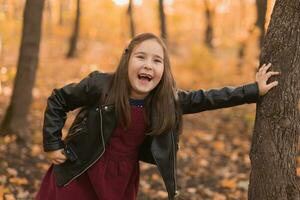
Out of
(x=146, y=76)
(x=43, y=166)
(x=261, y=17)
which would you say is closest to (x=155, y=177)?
(x=43, y=166)

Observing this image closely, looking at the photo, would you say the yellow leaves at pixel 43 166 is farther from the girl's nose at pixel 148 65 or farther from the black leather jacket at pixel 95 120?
the girl's nose at pixel 148 65

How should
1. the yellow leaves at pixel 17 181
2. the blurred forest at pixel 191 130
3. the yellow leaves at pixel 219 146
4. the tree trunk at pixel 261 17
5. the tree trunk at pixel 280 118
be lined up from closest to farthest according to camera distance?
1. the tree trunk at pixel 280 118
2. the yellow leaves at pixel 17 181
3. the blurred forest at pixel 191 130
4. the yellow leaves at pixel 219 146
5. the tree trunk at pixel 261 17

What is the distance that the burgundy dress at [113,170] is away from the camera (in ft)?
11.0

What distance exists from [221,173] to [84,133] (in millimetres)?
3727

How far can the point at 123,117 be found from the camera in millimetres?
3277

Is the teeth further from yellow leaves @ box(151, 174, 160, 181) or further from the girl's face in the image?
yellow leaves @ box(151, 174, 160, 181)

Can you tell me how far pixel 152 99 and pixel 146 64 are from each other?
32 centimetres

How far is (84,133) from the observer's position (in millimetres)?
3334

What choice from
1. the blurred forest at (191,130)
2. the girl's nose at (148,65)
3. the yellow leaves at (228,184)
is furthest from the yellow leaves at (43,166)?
the girl's nose at (148,65)

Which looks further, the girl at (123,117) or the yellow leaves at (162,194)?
the yellow leaves at (162,194)

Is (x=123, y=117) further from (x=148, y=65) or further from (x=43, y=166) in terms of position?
(x=43, y=166)

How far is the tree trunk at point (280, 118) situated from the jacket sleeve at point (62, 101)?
125 centimetres

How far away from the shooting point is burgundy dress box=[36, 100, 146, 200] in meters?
3.35

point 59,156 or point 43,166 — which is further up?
point 59,156
